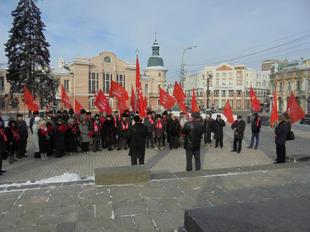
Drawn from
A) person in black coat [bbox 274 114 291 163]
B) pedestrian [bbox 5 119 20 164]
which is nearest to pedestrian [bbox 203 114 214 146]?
person in black coat [bbox 274 114 291 163]

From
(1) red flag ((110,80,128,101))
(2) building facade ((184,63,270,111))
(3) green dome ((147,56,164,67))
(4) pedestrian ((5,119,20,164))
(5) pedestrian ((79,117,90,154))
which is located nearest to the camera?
(4) pedestrian ((5,119,20,164))

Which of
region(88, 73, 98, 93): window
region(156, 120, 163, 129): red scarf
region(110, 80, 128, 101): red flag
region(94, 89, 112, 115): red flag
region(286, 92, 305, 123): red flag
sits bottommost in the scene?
region(156, 120, 163, 129): red scarf

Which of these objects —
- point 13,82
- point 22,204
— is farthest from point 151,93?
point 22,204

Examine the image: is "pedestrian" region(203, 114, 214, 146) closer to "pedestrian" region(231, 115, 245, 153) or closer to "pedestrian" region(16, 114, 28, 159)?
"pedestrian" region(231, 115, 245, 153)

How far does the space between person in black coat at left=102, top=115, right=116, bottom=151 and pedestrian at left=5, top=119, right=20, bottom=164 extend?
3729 millimetres

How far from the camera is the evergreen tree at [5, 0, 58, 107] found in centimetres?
3659

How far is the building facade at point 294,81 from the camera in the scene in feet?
232

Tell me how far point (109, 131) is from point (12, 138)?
13.7 ft

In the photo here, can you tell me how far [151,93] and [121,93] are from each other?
203 feet

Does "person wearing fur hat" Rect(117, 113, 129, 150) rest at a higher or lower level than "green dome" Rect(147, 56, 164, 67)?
lower

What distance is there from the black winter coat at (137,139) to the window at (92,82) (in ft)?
209

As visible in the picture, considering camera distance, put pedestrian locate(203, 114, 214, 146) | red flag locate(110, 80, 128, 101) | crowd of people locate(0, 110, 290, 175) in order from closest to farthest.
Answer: crowd of people locate(0, 110, 290, 175), pedestrian locate(203, 114, 214, 146), red flag locate(110, 80, 128, 101)

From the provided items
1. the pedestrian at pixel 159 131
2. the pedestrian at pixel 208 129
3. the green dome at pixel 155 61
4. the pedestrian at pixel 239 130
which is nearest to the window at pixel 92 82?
the green dome at pixel 155 61

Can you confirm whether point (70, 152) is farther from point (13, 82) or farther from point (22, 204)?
point (13, 82)
